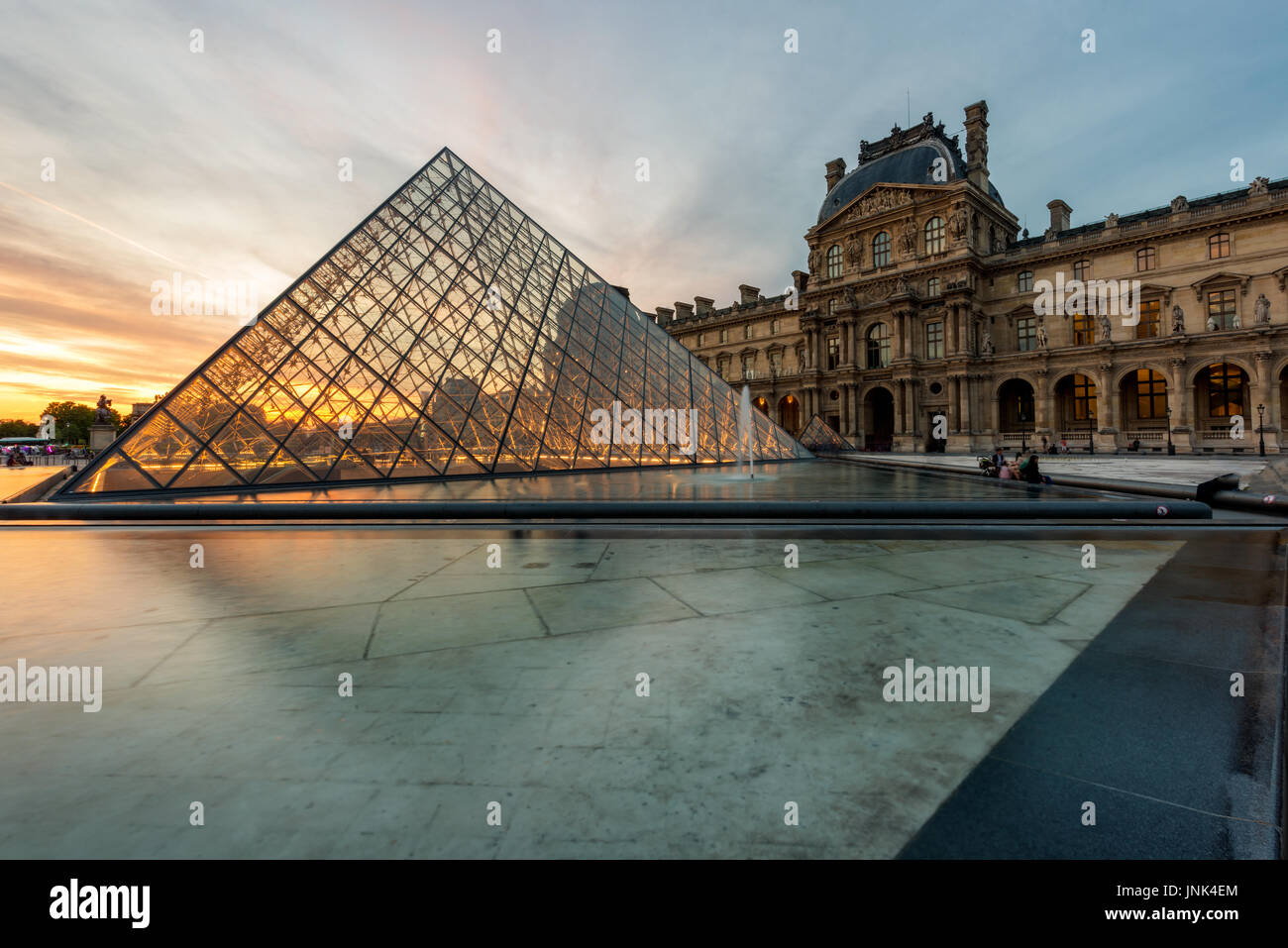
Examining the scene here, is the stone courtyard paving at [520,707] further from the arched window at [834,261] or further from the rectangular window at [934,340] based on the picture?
the arched window at [834,261]

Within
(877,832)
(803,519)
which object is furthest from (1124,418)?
(877,832)

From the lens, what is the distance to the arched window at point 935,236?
4272 cm

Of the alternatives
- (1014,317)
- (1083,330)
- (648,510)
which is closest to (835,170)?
(1014,317)

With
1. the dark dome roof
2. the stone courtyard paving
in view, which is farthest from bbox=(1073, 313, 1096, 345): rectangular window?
the stone courtyard paving

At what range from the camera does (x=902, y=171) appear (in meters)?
45.8

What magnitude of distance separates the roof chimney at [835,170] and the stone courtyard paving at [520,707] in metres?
59.0

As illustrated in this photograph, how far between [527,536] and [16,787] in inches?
226

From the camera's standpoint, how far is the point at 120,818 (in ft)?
5.97

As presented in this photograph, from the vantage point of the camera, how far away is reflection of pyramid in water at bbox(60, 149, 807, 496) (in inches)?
572

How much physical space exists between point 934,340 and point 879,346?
4557mm

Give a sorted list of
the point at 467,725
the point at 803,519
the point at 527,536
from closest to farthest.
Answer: the point at 467,725
the point at 527,536
the point at 803,519

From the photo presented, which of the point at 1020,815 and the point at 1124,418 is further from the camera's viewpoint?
the point at 1124,418

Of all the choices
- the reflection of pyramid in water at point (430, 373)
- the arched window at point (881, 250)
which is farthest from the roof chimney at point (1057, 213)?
the reflection of pyramid in water at point (430, 373)
